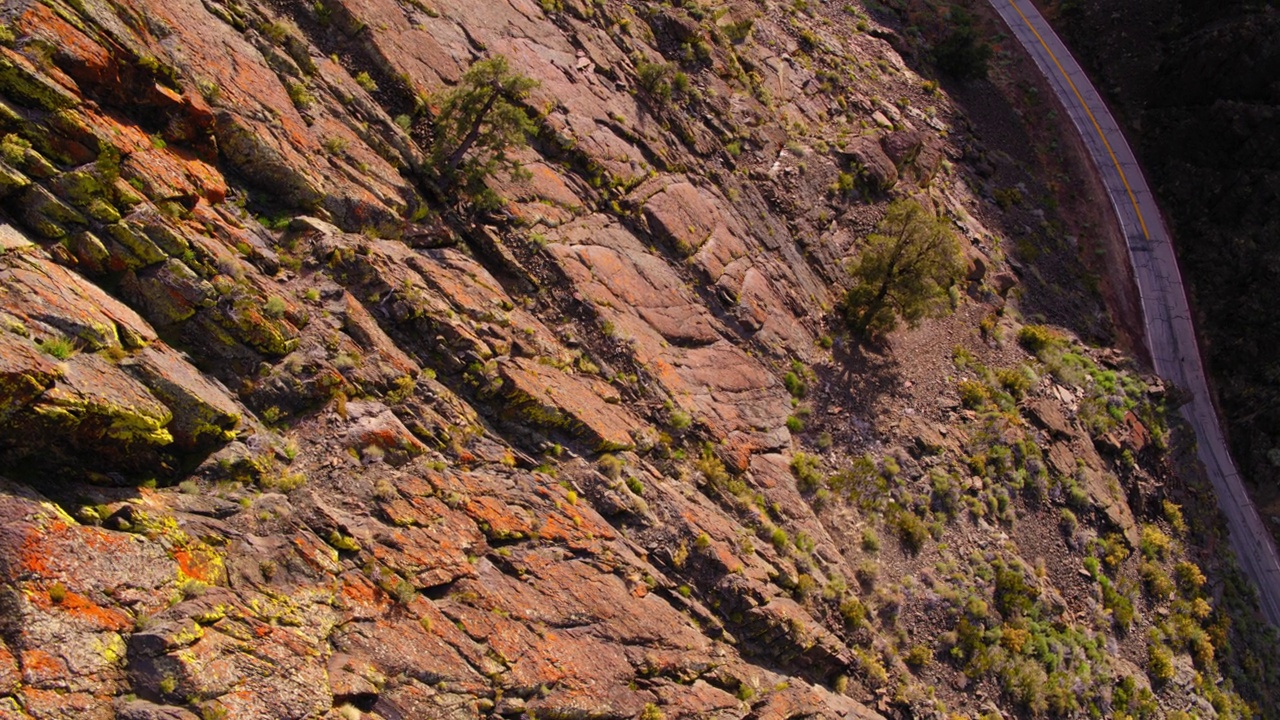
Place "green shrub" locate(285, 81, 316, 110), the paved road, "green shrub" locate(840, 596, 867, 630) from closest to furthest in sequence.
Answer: "green shrub" locate(285, 81, 316, 110) < "green shrub" locate(840, 596, 867, 630) < the paved road

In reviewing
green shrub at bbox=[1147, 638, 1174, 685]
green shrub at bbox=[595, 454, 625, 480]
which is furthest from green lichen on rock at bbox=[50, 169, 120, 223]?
green shrub at bbox=[1147, 638, 1174, 685]

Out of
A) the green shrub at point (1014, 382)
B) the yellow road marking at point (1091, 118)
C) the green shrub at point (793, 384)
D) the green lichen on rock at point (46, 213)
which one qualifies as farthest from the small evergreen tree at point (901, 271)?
the green lichen on rock at point (46, 213)

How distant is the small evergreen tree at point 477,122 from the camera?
22531mm

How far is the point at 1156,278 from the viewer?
43438 millimetres

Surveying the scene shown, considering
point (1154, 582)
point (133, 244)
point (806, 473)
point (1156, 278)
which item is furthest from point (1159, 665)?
point (133, 244)

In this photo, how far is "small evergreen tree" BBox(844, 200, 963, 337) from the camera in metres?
30.0

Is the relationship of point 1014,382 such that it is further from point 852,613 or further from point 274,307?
point 274,307

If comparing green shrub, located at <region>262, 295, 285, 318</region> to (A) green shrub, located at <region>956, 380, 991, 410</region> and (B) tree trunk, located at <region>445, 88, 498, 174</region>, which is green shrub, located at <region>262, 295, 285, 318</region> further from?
(A) green shrub, located at <region>956, 380, 991, 410</region>

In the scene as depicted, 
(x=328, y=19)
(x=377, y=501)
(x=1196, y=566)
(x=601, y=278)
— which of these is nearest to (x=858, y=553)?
(x=601, y=278)

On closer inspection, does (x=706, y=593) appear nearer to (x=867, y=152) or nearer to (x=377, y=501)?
(x=377, y=501)

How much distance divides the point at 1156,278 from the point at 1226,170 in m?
7.95

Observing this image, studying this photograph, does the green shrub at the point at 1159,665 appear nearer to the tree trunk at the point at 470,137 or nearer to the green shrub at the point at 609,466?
the green shrub at the point at 609,466

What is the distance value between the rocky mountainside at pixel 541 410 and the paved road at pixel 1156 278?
121 inches

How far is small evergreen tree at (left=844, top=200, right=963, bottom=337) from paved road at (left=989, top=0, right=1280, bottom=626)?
19116 mm
